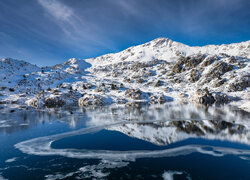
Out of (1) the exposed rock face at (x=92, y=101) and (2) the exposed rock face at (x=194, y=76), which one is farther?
(2) the exposed rock face at (x=194, y=76)

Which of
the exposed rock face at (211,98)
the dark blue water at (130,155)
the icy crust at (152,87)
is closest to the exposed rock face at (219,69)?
the icy crust at (152,87)

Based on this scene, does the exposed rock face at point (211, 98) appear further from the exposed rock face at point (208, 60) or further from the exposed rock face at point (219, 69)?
the exposed rock face at point (208, 60)

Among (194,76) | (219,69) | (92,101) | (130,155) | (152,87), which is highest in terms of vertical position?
(219,69)

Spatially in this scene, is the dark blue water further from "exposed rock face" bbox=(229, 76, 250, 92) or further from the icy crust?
"exposed rock face" bbox=(229, 76, 250, 92)

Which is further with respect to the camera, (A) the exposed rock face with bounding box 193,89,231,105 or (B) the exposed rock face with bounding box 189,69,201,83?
(B) the exposed rock face with bounding box 189,69,201,83

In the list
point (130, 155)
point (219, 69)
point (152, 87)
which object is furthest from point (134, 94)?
point (130, 155)

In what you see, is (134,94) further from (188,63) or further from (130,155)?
(130,155)

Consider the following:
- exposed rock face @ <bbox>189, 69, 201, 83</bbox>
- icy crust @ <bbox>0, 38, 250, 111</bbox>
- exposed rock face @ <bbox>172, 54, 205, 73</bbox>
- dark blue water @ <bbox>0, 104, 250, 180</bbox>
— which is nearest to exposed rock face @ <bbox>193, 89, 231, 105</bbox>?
icy crust @ <bbox>0, 38, 250, 111</bbox>

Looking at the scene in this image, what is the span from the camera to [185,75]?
16612 cm

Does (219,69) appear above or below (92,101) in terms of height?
above

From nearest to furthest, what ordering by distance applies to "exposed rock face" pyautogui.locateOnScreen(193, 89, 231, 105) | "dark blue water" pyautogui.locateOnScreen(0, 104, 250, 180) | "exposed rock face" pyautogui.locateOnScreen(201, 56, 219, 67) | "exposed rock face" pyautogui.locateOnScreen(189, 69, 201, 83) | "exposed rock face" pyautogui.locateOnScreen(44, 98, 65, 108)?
"dark blue water" pyautogui.locateOnScreen(0, 104, 250, 180) → "exposed rock face" pyautogui.locateOnScreen(44, 98, 65, 108) → "exposed rock face" pyautogui.locateOnScreen(193, 89, 231, 105) → "exposed rock face" pyautogui.locateOnScreen(189, 69, 201, 83) → "exposed rock face" pyautogui.locateOnScreen(201, 56, 219, 67)

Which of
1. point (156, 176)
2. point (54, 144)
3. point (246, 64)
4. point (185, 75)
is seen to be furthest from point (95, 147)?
point (246, 64)

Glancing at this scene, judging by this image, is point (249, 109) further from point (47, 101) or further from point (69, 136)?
point (47, 101)

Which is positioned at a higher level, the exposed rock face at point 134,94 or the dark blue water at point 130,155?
the exposed rock face at point 134,94
